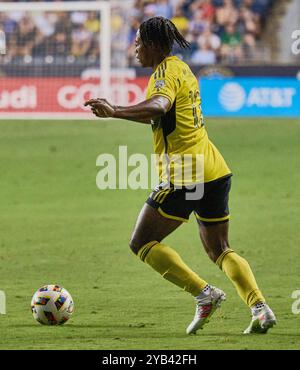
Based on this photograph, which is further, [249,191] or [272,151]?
[272,151]

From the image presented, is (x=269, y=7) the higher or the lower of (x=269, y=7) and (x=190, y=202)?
the higher

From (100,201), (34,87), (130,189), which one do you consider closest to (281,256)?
(100,201)

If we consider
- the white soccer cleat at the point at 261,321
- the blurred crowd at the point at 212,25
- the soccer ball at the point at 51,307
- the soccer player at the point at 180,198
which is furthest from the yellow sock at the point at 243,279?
the blurred crowd at the point at 212,25

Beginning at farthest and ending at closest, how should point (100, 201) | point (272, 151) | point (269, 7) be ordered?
point (269, 7) < point (272, 151) < point (100, 201)

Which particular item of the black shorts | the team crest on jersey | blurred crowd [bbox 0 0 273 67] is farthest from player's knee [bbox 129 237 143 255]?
blurred crowd [bbox 0 0 273 67]

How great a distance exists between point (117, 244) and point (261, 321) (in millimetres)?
5146

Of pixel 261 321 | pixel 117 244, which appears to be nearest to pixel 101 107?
pixel 261 321

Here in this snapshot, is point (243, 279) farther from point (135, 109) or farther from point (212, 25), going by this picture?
point (212, 25)

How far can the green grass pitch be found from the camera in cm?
834

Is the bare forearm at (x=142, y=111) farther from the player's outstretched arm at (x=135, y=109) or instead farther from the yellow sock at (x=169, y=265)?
the yellow sock at (x=169, y=265)

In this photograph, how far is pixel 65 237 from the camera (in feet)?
44.3

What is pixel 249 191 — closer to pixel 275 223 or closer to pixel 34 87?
pixel 275 223

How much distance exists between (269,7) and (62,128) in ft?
33.7

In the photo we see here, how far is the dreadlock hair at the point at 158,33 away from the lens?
27.1 feet
